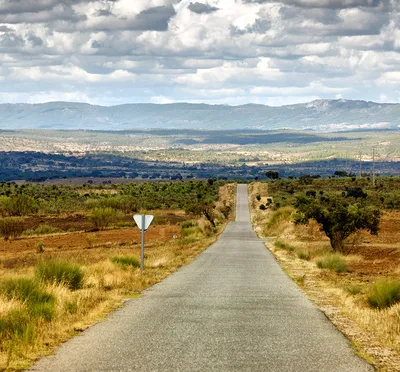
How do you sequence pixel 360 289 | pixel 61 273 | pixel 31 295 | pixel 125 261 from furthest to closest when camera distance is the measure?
pixel 125 261, pixel 61 273, pixel 360 289, pixel 31 295

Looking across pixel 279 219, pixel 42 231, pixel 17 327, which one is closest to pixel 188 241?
pixel 279 219

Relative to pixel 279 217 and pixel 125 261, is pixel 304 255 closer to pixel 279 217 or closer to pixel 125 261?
pixel 125 261

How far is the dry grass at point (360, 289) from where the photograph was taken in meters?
12.4

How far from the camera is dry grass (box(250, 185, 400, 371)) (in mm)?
12414

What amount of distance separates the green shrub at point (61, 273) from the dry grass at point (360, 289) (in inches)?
250

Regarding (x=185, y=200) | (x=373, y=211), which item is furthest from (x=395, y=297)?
(x=185, y=200)

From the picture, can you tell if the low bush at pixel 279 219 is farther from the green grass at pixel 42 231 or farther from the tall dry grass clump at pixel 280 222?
the green grass at pixel 42 231

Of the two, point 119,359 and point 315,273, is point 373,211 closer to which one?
point 315,273

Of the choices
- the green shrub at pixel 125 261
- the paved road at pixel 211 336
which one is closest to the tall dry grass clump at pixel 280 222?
the green shrub at pixel 125 261

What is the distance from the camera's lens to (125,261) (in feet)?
94.4

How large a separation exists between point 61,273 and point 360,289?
8.11m

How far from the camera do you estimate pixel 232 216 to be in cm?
9925

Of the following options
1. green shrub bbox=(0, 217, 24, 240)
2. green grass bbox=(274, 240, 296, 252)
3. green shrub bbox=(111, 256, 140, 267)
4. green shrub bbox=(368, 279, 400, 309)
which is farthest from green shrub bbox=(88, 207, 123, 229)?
green shrub bbox=(368, 279, 400, 309)

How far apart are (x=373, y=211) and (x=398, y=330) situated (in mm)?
29885
